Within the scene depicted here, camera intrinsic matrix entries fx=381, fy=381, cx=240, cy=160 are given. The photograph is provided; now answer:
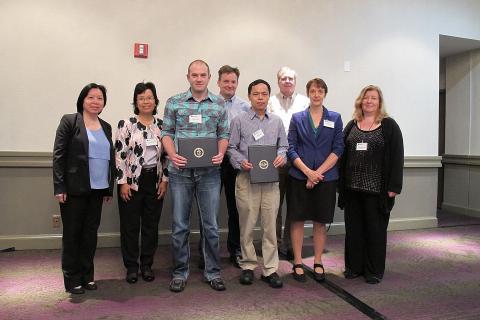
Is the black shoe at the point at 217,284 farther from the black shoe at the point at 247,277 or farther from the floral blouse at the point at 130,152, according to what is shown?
the floral blouse at the point at 130,152

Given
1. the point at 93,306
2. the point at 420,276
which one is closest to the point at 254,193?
the point at 93,306

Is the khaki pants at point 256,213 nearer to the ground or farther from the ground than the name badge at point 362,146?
nearer to the ground

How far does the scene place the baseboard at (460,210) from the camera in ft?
18.0

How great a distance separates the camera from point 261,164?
265 cm

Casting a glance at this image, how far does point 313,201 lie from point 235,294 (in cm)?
89

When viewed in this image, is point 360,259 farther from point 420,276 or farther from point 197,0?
point 197,0

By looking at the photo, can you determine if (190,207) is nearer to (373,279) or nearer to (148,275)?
(148,275)

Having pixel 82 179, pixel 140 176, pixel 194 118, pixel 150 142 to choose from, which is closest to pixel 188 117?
pixel 194 118

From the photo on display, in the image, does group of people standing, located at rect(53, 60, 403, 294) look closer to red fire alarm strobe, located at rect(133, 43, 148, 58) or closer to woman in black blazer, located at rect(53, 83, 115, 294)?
woman in black blazer, located at rect(53, 83, 115, 294)

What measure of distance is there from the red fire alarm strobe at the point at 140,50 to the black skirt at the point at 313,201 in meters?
1.97

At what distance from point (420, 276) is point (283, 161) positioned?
150cm

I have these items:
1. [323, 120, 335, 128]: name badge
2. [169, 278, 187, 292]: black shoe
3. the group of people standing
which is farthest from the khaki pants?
[323, 120, 335, 128]: name badge

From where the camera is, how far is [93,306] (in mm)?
2408

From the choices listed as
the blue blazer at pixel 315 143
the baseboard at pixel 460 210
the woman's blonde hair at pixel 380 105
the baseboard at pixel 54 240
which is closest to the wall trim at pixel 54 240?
the baseboard at pixel 54 240
